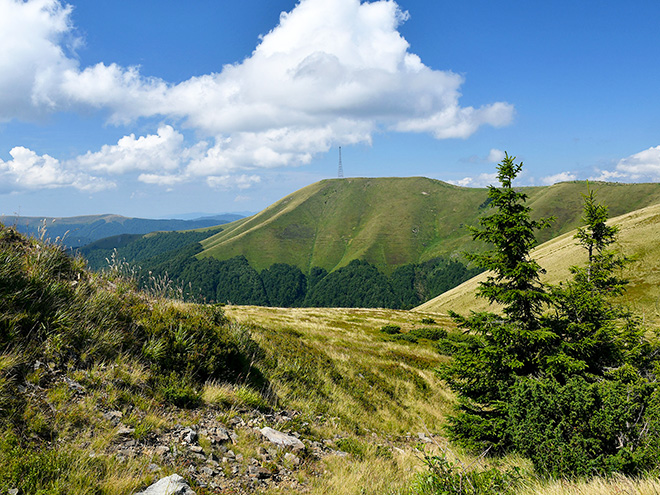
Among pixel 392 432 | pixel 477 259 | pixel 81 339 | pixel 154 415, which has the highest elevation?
pixel 477 259

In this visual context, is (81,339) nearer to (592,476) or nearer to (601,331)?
(592,476)

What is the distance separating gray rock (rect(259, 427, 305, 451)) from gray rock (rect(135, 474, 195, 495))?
253 centimetres

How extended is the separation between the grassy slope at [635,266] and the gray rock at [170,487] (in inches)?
1763

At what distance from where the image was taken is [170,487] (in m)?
4.29

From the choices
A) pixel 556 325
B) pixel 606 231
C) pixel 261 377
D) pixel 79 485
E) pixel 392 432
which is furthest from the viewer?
pixel 606 231

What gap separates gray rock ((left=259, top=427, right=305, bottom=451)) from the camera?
6.68m

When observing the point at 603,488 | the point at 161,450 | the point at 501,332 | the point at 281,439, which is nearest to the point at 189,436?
the point at 161,450

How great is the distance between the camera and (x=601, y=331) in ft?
36.4

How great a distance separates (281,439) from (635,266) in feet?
260

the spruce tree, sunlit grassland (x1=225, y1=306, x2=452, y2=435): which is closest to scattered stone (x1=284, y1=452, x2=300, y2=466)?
sunlit grassland (x1=225, y1=306, x2=452, y2=435)

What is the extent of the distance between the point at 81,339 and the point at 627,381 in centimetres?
1631

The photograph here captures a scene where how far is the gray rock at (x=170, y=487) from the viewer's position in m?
4.18

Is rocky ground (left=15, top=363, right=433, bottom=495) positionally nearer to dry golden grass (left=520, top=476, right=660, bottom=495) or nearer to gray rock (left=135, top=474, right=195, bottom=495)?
gray rock (left=135, top=474, right=195, bottom=495)

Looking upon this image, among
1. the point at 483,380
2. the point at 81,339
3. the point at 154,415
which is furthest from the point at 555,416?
the point at 81,339
